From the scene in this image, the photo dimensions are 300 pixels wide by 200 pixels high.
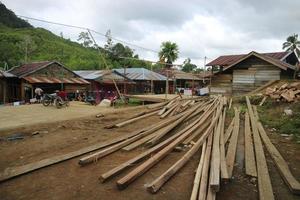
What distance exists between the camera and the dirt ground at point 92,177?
4094 mm

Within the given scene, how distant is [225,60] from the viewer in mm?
23812

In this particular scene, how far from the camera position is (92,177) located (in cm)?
466

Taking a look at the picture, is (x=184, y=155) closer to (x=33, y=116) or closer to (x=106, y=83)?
(x=33, y=116)

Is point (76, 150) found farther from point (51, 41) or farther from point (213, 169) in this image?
point (51, 41)

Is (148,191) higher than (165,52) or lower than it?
lower

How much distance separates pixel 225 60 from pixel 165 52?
19.5 metres

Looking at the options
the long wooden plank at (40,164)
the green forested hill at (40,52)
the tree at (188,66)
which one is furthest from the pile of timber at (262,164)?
the tree at (188,66)

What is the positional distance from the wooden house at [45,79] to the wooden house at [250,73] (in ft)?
46.2

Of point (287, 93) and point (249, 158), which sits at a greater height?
point (287, 93)

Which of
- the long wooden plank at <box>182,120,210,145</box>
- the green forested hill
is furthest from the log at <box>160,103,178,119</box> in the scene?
the green forested hill

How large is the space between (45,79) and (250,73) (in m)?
18.3

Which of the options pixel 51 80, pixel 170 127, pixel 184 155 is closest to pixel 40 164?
pixel 184 155

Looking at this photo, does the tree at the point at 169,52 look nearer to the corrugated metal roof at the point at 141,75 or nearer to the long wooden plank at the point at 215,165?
the corrugated metal roof at the point at 141,75

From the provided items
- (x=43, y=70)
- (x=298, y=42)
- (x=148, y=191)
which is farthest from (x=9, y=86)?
(x=298, y=42)
